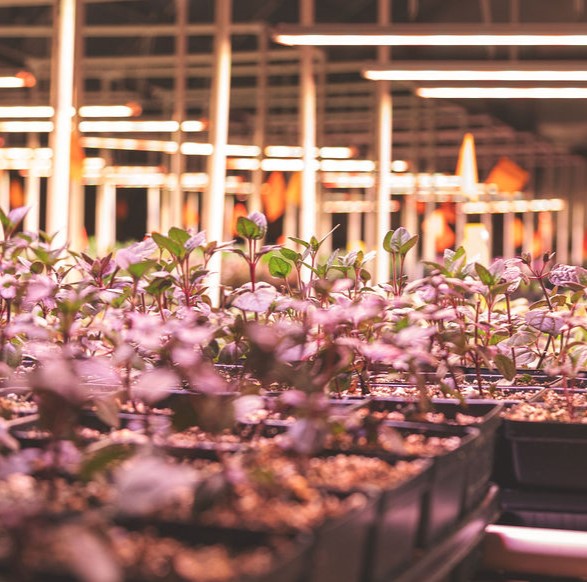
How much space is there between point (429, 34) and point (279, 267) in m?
3.46

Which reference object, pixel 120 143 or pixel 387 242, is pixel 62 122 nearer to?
pixel 387 242

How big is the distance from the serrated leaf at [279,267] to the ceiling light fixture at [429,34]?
3.39 m

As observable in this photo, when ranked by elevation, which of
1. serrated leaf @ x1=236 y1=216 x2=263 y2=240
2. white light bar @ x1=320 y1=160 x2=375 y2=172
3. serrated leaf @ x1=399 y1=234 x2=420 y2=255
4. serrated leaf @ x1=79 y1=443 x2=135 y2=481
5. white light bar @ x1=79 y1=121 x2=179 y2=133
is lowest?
serrated leaf @ x1=79 y1=443 x2=135 y2=481

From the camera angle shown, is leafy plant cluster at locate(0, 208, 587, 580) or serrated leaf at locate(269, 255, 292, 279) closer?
leafy plant cluster at locate(0, 208, 587, 580)

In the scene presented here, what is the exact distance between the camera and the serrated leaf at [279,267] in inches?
85.8

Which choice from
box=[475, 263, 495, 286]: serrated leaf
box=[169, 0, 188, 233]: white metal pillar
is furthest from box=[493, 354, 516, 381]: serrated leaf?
box=[169, 0, 188, 233]: white metal pillar

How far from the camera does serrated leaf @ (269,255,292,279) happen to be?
2179 mm

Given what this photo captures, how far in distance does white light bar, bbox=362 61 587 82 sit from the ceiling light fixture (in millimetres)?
498

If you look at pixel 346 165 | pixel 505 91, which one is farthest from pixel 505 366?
pixel 346 165

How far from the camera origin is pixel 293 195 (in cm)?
1467

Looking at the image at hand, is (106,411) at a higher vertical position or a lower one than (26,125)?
lower

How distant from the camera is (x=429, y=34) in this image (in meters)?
5.32

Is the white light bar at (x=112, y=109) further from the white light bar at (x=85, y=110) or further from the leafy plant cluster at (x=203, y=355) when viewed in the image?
the leafy plant cluster at (x=203, y=355)

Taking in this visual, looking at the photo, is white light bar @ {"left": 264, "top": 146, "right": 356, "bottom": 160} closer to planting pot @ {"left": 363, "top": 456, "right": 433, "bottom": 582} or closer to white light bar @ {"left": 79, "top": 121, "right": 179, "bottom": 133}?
white light bar @ {"left": 79, "top": 121, "right": 179, "bottom": 133}
